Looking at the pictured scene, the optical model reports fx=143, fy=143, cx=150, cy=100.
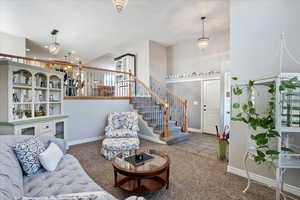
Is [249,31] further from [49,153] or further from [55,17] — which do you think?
[55,17]

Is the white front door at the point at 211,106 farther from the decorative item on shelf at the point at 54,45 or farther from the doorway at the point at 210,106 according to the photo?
the decorative item on shelf at the point at 54,45

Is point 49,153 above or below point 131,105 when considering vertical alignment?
below

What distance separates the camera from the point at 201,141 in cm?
452

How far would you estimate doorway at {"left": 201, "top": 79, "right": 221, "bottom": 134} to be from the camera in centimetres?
519

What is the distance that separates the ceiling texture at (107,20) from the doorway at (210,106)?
1.96 m

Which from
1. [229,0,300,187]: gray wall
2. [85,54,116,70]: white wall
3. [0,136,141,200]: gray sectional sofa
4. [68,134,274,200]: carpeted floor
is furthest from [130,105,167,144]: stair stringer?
[85,54,116,70]: white wall

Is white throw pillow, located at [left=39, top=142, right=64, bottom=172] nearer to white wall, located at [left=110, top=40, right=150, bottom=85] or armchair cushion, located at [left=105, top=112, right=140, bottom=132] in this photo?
armchair cushion, located at [left=105, top=112, right=140, bottom=132]

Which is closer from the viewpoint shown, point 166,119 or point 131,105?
point 166,119

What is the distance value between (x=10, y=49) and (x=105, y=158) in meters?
5.40

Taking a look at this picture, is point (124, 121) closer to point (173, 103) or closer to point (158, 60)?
point (173, 103)

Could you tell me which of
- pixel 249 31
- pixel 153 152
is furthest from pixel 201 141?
pixel 249 31

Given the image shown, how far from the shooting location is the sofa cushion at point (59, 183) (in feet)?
4.54

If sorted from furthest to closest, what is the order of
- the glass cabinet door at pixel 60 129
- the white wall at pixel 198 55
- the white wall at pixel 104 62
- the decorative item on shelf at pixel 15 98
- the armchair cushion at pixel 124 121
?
the white wall at pixel 104 62 < the white wall at pixel 198 55 < the armchair cushion at pixel 124 121 < the glass cabinet door at pixel 60 129 < the decorative item on shelf at pixel 15 98

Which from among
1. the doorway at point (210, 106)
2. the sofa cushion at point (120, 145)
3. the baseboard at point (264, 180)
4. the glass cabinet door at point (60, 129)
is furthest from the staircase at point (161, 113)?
the glass cabinet door at point (60, 129)
